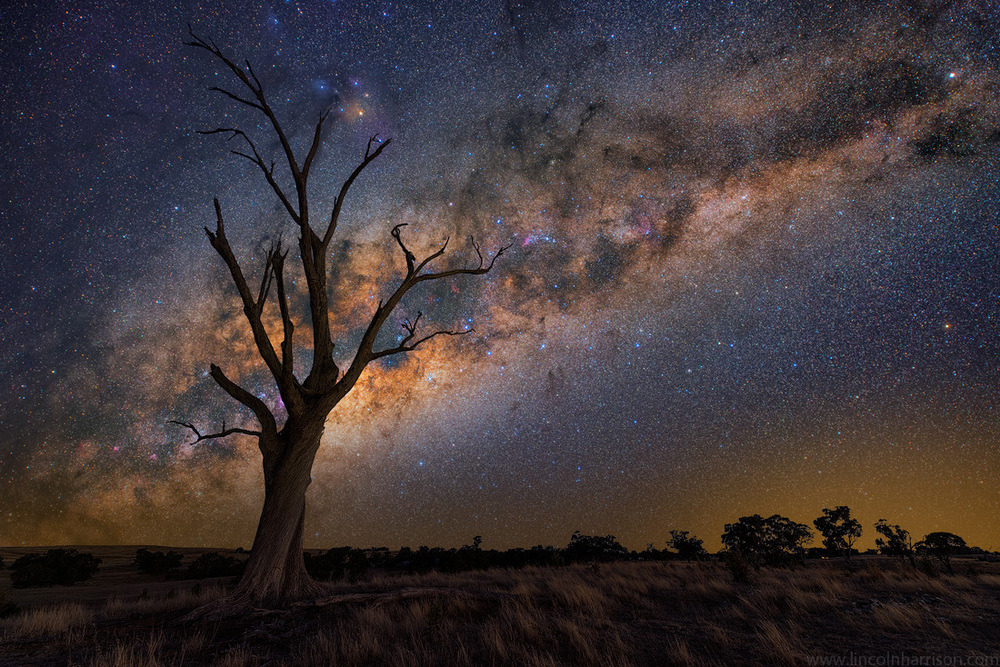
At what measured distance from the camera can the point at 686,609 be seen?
852 centimetres

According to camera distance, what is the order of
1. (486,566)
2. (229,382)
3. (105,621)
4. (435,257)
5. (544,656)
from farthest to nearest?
1. (486,566)
2. (435,257)
3. (229,382)
4. (105,621)
5. (544,656)

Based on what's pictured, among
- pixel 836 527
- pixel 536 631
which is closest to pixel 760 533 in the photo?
pixel 836 527

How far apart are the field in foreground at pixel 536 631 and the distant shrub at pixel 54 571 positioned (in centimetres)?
1349

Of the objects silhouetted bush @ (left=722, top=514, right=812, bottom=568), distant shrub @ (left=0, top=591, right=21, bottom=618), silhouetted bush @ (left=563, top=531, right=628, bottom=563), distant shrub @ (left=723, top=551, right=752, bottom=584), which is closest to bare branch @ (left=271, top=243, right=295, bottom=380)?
distant shrub @ (left=0, top=591, right=21, bottom=618)

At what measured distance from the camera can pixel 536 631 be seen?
6.26 meters

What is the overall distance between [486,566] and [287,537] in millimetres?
16883

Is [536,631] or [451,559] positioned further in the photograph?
[451,559]

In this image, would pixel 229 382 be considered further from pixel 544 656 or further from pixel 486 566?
pixel 486 566

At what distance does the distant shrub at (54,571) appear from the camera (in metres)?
16.8

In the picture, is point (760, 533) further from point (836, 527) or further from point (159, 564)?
point (159, 564)

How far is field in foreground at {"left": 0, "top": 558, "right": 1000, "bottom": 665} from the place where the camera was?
208 inches

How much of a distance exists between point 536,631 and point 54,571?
2280 centimetres

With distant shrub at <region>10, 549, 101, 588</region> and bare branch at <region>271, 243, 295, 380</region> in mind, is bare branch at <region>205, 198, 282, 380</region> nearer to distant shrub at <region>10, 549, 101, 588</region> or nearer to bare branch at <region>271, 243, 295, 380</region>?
bare branch at <region>271, 243, 295, 380</region>

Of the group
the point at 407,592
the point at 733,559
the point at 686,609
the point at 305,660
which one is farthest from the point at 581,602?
the point at 733,559
